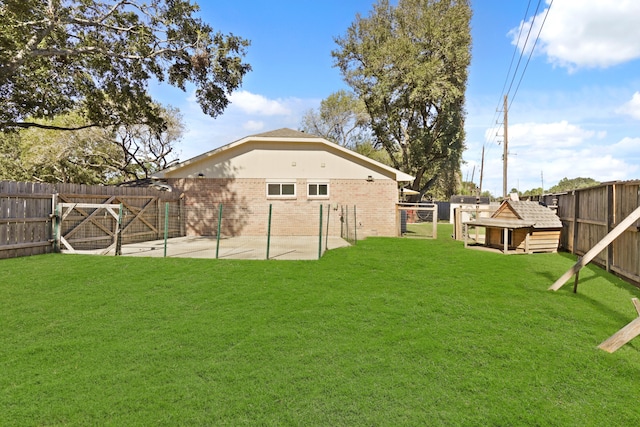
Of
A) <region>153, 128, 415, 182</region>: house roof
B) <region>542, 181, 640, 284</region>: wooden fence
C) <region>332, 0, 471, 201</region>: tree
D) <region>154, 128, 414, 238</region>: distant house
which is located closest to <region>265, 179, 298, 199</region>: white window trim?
<region>154, 128, 414, 238</region>: distant house

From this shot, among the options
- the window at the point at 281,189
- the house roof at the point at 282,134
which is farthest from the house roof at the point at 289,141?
the window at the point at 281,189

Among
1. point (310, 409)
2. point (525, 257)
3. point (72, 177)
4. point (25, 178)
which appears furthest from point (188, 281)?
point (25, 178)

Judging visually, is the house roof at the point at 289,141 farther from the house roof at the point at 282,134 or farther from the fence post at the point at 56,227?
the fence post at the point at 56,227

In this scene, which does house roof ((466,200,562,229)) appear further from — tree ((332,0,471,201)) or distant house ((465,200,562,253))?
tree ((332,0,471,201))

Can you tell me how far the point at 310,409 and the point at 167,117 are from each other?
32122 millimetres

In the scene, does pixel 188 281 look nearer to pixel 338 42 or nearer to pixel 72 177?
pixel 338 42

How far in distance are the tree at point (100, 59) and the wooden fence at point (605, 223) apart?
45.6 feet

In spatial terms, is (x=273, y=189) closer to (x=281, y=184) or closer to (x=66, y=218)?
(x=281, y=184)

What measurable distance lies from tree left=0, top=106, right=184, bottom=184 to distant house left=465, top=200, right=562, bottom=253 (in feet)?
82.8

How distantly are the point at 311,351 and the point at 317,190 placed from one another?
42.8 ft

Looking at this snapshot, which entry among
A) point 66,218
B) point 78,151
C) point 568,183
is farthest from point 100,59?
point 568,183

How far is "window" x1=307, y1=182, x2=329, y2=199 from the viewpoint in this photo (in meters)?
16.6

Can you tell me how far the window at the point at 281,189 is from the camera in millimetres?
16531

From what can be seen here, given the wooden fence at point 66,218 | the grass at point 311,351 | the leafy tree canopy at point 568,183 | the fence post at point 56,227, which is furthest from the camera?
the leafy tree canopy at point 568,183
